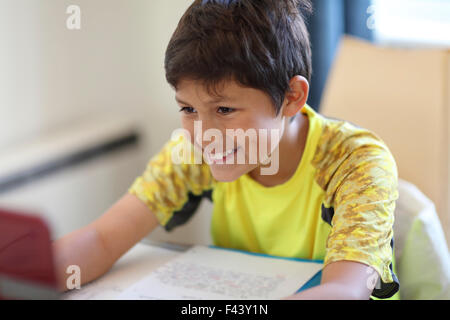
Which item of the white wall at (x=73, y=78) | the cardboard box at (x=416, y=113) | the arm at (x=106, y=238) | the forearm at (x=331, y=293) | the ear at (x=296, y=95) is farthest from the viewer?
the white wall at (x=73, y=78)

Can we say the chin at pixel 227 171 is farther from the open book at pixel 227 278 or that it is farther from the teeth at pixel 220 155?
the open book at pixel 227 278

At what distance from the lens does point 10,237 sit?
0.54 meters

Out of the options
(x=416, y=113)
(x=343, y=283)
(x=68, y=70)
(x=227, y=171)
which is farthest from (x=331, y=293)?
(x=68, y=70)

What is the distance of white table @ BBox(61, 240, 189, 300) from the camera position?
2.32 ft

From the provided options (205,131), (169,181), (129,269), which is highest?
(205,131)

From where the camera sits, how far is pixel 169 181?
82cm

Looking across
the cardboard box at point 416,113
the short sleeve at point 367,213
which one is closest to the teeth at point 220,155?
the short sleeve at point 367,213

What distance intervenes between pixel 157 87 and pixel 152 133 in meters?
0.31

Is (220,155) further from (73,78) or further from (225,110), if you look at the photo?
(73,78)

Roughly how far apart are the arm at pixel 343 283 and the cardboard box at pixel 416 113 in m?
0.35

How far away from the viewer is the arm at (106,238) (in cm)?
75

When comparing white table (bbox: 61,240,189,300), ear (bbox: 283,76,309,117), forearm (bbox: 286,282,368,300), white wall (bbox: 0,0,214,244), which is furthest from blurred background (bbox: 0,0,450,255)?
forearm (bbox: 286,282,368,300)

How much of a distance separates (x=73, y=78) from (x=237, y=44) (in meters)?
0.93

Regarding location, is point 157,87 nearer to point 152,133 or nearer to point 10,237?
point 152,133
